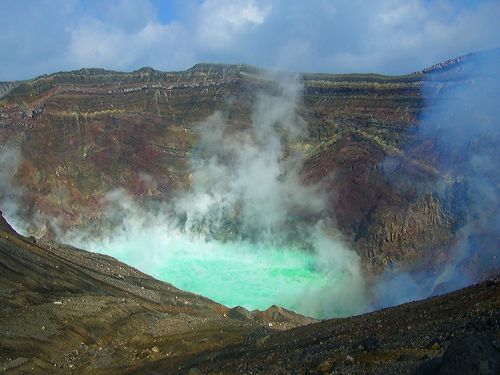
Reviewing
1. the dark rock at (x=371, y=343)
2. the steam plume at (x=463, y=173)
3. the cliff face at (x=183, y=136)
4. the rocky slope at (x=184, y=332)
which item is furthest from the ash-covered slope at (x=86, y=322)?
the cliff face at (x=183, y=136)

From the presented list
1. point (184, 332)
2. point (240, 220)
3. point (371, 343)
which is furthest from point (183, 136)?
point (371, 343)

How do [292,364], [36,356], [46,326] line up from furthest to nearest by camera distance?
[46,326] < [36,356] < [292,364]

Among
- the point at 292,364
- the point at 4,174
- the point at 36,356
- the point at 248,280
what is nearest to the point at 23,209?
the point at 4,174

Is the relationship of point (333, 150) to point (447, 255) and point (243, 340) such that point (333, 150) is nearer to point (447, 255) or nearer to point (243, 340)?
point (447, 255)

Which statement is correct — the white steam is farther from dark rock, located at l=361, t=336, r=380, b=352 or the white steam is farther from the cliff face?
dark rock, located at l=361, t=336, r=380, b=352

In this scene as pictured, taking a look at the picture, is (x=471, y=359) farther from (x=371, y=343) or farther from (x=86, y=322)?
(x=86, y=322)

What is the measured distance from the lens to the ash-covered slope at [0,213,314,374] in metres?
29.5

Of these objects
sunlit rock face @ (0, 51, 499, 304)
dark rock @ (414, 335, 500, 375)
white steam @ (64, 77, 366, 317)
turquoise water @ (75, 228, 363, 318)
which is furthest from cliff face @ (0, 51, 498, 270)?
dark rock @ (414, 335, 500, 375)

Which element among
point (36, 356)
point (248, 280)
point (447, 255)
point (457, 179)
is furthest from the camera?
point (248, 280)

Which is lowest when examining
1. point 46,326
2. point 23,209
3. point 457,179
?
point 46,326

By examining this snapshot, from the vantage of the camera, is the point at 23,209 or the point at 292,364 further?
the point at 23,209

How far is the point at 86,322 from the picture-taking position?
34344 mm

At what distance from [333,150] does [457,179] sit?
68.7 ft

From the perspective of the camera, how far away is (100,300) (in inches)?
A: 1508
